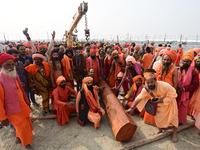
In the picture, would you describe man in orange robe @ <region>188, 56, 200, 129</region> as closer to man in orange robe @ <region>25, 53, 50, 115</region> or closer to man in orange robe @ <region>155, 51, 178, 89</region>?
man in orange robe @ <region>155, 51, 178, 89</region>

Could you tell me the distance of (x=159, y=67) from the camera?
300cm

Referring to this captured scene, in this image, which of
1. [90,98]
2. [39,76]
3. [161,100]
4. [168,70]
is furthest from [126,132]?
[39,76]

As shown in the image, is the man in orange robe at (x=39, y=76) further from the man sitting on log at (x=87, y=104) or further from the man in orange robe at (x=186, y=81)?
the man in orange robe at (x=186, y=81)

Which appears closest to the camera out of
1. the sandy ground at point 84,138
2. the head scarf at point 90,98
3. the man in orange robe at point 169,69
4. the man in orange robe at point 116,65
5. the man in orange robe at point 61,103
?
the sandy ground at point 84,138

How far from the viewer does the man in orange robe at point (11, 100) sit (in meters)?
2.20

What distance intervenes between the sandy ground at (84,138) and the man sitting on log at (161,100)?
28 centimetres

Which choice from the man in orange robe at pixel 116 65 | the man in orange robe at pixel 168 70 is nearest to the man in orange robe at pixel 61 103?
the man in orange robe at pixel 116 65

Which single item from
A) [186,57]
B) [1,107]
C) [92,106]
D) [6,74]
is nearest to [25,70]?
[6,74]

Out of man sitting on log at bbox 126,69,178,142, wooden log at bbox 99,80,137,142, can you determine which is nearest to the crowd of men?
man sitting on log at bbox 126,69,178,142

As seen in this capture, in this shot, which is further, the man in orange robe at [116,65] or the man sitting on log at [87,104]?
the man in orange robe at [116,65]

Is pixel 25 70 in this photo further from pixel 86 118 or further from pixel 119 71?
pixel 119 71

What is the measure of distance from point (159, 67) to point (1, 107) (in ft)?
11.2

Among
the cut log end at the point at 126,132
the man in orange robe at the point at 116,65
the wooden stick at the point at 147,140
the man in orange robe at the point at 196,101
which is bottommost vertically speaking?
the wooden stick at the point at 147,140

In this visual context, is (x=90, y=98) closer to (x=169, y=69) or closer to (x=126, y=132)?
(x=126, y=132)
